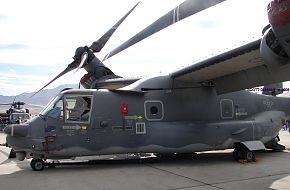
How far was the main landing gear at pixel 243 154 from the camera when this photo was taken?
39.5 ft

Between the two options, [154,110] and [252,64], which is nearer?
[252,64]

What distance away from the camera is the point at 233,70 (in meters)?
10.9

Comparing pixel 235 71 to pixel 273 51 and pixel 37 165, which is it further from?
pixel 37 165

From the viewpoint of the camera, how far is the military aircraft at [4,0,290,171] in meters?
10.6

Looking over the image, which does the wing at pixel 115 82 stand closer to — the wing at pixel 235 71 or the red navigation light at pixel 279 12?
the wing at pixel 235 71

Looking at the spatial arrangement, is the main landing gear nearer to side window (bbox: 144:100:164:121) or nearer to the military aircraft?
the military aircraft

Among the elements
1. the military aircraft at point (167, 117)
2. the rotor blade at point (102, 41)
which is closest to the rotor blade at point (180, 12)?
the military aircraft at point (167, 117)

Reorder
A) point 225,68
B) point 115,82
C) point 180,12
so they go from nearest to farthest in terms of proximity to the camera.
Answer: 1. point 180,12
2. point 225,68
3. point 115,82

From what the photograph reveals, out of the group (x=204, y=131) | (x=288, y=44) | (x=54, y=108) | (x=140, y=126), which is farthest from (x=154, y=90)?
(x=288, y=44)

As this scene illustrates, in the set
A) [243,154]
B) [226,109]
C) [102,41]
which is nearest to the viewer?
[243,154]

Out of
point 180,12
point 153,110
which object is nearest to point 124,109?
point 153,110

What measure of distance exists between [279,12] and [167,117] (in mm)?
7835

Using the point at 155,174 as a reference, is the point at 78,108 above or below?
above

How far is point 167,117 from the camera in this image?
12062 millimetres
